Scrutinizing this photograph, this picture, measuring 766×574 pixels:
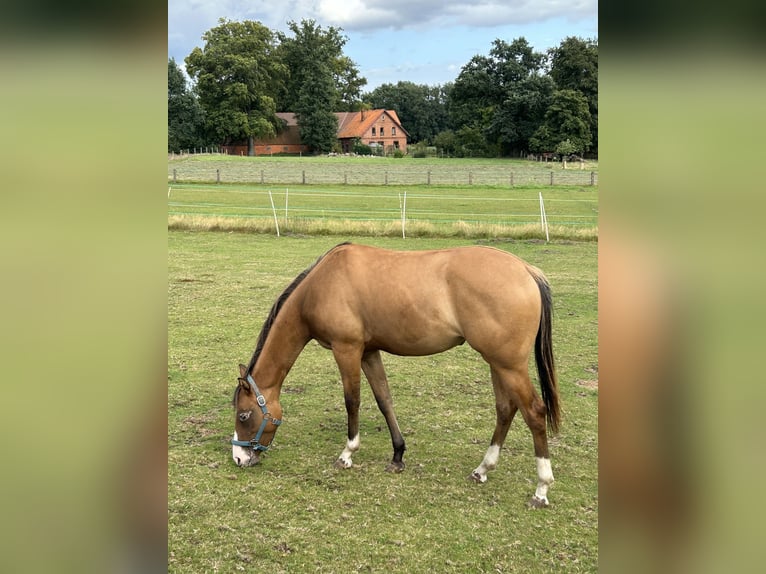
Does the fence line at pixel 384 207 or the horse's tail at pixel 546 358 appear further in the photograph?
the fence line at pixel 384 207

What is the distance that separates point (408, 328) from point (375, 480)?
1.15 metres

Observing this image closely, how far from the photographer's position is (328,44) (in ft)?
221

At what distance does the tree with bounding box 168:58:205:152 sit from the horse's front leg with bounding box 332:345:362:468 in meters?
A: 43.6

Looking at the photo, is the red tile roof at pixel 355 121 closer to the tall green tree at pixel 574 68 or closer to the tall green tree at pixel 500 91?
the tall green tree at pixel 500 91

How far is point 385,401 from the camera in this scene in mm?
4656

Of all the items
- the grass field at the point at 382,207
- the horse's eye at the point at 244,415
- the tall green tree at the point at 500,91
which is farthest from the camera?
the tall green tree at the point at 500,91

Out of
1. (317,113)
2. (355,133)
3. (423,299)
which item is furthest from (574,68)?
(423,299)

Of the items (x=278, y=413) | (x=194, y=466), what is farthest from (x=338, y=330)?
(x=194, y=466)

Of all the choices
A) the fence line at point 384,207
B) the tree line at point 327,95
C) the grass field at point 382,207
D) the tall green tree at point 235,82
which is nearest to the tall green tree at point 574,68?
the tree line at point 327,95

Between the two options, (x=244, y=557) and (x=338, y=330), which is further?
(x=338, y=330)

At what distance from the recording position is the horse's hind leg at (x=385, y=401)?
176 inches

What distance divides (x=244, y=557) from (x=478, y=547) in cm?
137

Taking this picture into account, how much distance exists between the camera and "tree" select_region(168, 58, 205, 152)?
151ft
